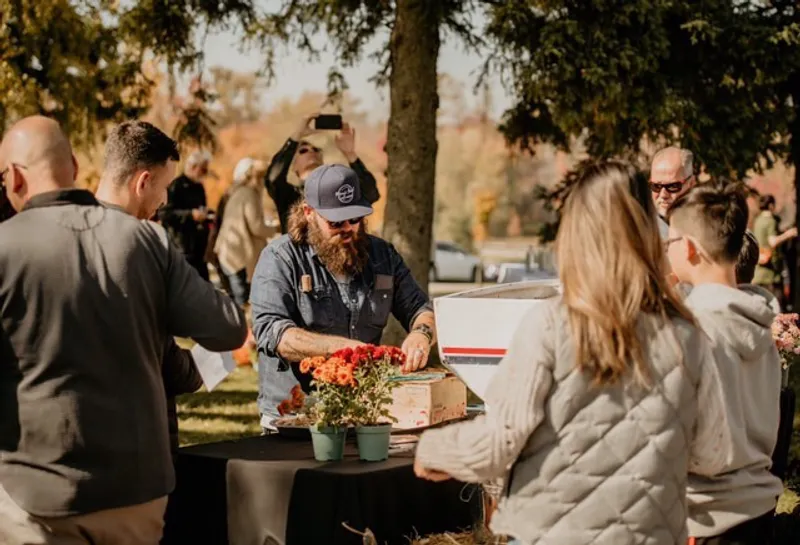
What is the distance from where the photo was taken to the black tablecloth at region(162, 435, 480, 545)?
3812mm

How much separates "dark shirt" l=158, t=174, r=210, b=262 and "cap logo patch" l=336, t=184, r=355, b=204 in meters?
7.26

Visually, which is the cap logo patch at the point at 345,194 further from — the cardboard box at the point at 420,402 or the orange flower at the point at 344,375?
the orange flower at the point at 344,375

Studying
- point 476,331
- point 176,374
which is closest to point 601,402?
point 476,331

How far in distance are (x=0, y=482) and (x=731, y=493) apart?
1849 mm

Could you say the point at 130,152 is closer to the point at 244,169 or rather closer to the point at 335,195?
the point at 335,195

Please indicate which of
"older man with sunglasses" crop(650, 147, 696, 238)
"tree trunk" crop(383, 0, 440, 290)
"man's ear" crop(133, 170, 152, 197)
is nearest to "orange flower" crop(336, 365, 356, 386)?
"man's ear" crop(133, 170, 152, 197)

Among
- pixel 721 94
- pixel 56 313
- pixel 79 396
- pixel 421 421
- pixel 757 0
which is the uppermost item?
pixel 757 0

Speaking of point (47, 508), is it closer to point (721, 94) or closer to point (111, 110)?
point (721, 94)

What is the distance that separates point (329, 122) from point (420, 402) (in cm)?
309

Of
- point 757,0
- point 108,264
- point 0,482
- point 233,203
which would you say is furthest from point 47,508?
point 757,0

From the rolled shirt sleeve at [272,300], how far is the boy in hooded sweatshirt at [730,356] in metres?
1.80

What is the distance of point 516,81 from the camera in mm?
11203

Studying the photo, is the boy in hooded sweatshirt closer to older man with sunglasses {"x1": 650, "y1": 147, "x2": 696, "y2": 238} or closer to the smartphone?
older man with sunglasses {"x1": 650, "y1": 147, "x2": 696, "y2": 238}

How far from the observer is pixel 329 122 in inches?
282
